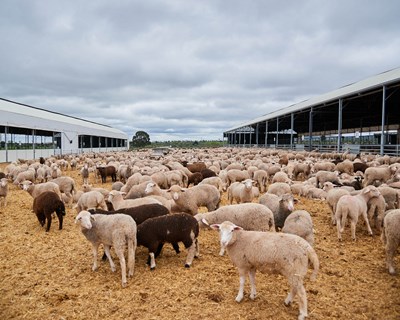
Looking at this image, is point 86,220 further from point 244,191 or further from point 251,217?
point 244,191

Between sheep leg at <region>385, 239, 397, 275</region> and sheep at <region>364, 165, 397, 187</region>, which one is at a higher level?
sheep at <region>364, 165, 397, 187</region>

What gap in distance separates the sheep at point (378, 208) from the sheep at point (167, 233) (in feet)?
17.0

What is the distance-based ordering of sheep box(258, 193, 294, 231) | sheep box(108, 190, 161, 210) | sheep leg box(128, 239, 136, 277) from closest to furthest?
sheep leg box(128, 239, 136, 277), sheep box(258, 193, 294, 231), sheep box(108, 190, 161, 210)

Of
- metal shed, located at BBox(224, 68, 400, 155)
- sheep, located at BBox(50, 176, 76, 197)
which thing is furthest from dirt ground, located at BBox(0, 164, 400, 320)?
metal shed, located at BBox(224, 68, 400, 155)

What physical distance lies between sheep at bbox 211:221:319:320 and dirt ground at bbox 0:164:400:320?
450mm

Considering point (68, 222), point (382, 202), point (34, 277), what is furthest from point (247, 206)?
point (68, 222)

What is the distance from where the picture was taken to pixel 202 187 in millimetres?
10242

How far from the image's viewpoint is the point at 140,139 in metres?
117

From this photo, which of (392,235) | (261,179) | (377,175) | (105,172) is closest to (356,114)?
(377,175)

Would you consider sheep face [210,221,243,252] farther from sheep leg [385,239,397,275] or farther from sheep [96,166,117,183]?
sheep [96,166,117,183]

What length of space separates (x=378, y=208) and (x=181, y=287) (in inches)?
235

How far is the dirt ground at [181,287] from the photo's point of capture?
5.05 meters

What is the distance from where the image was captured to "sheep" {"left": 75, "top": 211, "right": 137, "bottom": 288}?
617cm

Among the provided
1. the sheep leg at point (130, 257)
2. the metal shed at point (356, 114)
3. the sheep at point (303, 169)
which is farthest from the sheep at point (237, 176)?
the metal shed at point (356, 114)
